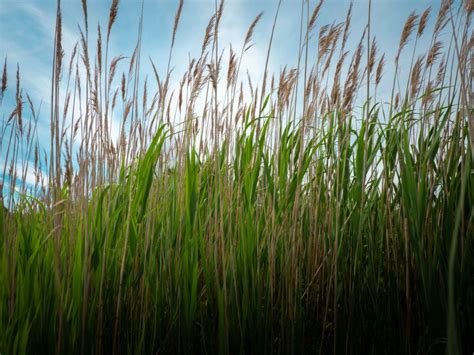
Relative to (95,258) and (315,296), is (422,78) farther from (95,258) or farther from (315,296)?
(95,258)

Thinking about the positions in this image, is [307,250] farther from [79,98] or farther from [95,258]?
[79,98]

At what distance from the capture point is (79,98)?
167 centimetres

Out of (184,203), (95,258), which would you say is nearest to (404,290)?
(184,203)

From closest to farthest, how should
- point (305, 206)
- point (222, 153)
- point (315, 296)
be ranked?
point (315, 296), point (305, 206), point (222, 153)

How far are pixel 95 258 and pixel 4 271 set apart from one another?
1.48 ft

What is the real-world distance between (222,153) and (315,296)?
0.97 m

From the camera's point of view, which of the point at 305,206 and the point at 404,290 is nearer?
the point at 404,290

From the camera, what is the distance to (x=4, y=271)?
5.13 ft

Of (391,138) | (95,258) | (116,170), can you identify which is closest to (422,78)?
(391,138)

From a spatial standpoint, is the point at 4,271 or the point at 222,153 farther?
the point at 222,153

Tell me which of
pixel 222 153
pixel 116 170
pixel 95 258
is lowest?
pixel 95 258

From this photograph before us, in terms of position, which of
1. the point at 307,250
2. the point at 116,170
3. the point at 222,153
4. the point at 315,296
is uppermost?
the point at 222,153

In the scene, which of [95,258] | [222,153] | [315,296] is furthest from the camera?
[222,153]

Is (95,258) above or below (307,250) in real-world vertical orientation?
below
